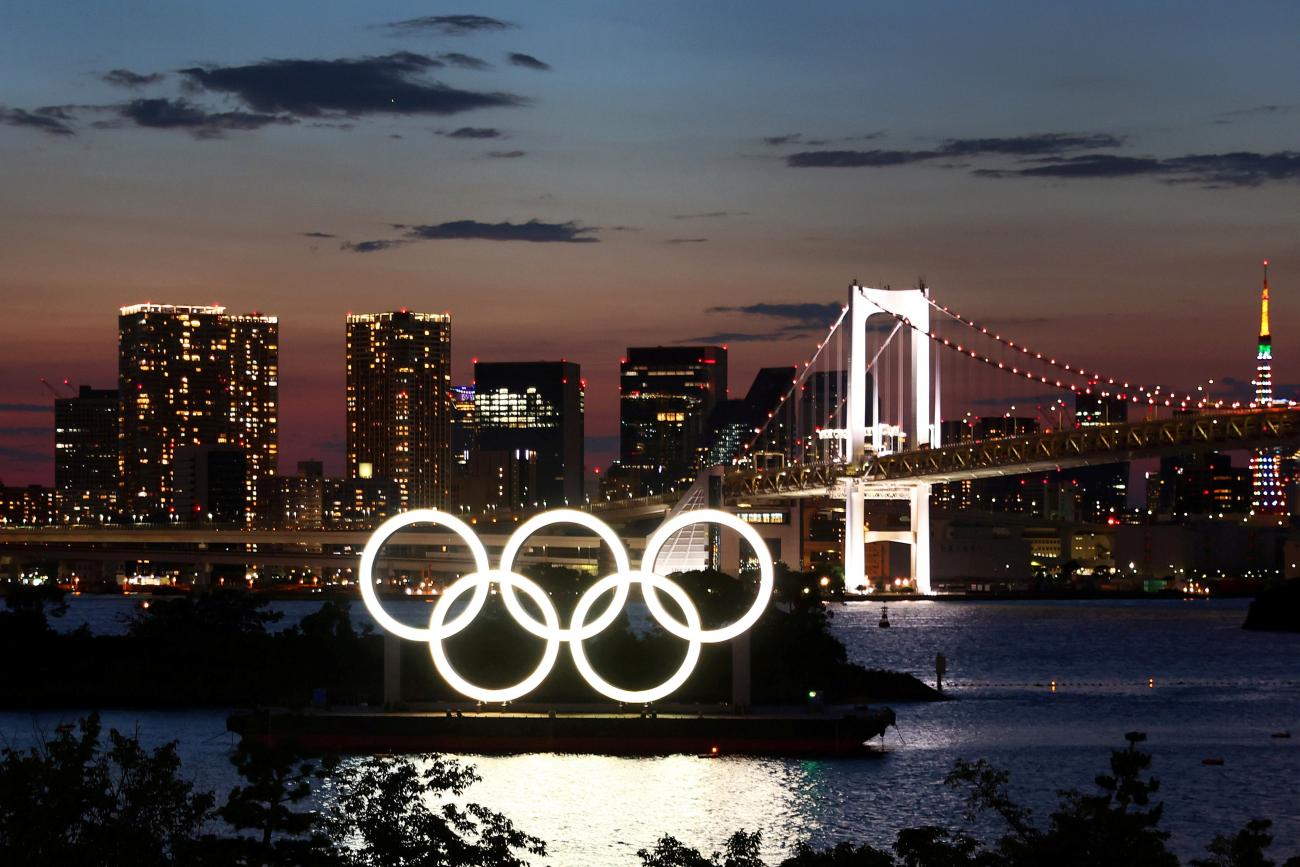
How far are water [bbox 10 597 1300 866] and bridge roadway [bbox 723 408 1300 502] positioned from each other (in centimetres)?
1249

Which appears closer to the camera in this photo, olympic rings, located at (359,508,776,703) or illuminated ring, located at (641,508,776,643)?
olympic rings, located at (359,508,776,703)

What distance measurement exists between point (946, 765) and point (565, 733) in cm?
588

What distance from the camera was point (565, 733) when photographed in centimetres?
3394

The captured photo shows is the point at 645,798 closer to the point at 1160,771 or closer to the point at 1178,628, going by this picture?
the point at 1160,771

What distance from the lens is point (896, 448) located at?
301 ft

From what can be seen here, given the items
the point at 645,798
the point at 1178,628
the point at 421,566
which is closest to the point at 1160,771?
the point at 645,798

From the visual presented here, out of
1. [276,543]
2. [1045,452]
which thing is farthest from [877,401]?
[276,543]

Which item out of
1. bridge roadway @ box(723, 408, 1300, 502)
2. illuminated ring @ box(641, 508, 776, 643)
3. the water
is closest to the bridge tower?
bridge roadway @ box(723, 408, 1300, 502)

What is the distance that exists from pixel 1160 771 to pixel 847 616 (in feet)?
164

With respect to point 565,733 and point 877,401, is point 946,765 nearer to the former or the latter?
point 565,733

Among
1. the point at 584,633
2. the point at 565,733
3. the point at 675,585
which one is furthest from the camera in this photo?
the point at 565,733

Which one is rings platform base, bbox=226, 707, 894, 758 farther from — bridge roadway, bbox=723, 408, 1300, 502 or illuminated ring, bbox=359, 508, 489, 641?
bridge roadway, bbox=723, 408, 1300, 502

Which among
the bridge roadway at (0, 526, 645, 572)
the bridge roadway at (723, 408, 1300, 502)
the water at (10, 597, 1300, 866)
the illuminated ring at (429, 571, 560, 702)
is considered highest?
the bridge roadway at (723, 408, 1300, 502)

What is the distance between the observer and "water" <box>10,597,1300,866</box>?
28406 mm
